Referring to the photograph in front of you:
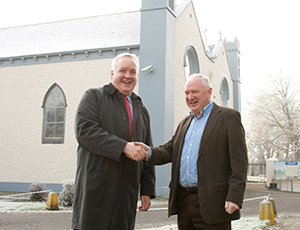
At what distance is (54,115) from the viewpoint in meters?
14.3

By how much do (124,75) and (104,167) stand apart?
858 mm

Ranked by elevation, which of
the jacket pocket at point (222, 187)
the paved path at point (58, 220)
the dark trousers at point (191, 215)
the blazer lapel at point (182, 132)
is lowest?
the paved path at point (58, 220)

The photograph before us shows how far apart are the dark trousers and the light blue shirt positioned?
0.36ft

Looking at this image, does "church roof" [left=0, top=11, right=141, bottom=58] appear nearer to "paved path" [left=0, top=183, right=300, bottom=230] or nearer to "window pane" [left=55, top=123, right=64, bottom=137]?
"window pane" [left=55, top=123, right=64, bottom=137]

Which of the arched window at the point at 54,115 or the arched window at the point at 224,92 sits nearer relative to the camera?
the arched window at the point at 54,115

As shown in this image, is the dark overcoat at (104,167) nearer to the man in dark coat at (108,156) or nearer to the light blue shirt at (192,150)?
the man in dark coat at (108,156)

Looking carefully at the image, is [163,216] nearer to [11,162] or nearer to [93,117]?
[93,117]

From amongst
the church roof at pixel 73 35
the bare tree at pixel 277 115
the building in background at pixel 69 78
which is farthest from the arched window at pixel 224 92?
the bare tree at pixel 277 115

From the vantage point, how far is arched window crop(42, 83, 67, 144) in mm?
14078

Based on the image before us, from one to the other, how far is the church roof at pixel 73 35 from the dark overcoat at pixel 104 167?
1049cm

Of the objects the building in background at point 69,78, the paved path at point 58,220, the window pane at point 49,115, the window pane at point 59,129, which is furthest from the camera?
the window pane at point 49,115

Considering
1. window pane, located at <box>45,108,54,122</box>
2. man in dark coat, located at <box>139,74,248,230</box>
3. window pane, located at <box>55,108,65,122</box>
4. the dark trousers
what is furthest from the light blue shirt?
window pane, located at <box>45,108,54,122</box>

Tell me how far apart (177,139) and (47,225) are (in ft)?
13.9

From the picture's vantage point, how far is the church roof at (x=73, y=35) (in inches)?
553
